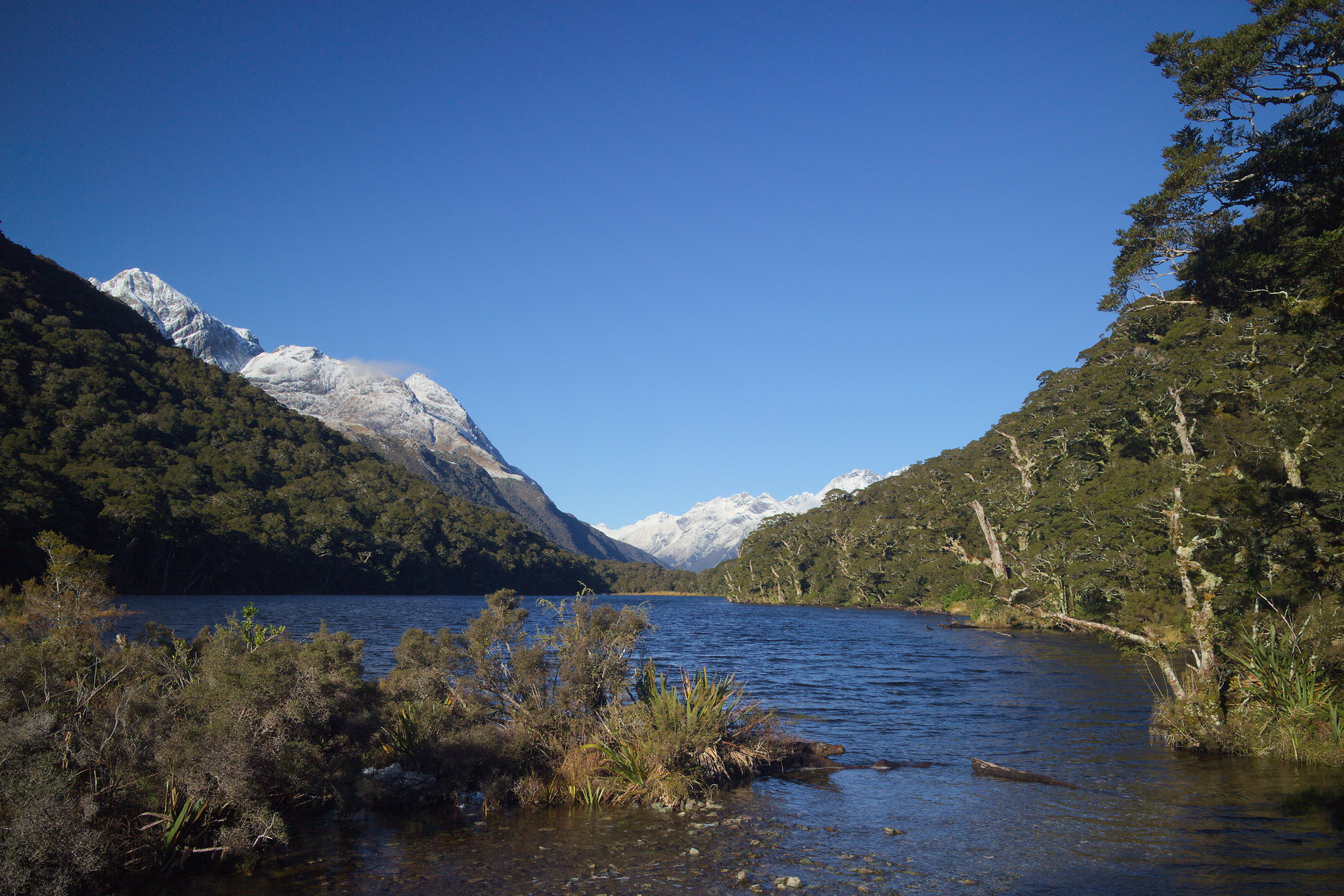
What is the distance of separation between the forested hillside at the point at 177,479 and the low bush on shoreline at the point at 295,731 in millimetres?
47464

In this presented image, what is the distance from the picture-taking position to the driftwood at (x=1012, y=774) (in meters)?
12.4

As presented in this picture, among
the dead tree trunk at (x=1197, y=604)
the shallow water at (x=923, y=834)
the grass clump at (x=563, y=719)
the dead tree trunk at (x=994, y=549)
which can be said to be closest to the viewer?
the shallow water at (x=923, y=834)

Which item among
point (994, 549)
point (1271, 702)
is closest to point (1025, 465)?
point (994, 549)

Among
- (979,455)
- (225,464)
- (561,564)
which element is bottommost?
(561,564)

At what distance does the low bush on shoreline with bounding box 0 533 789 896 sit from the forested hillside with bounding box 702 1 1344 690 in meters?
8.22

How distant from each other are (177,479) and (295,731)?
79.8 m

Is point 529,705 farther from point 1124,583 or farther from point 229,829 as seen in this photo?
point 1124,583

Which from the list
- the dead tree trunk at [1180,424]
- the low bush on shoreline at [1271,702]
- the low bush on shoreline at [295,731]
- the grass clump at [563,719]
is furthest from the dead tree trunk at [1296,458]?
the grass clump at [563,719]

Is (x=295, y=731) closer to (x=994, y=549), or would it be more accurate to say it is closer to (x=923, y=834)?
(x=923, y=834)

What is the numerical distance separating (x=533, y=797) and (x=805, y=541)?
355ft

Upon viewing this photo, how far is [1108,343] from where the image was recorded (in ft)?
204

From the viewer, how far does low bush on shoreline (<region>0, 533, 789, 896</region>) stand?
24.1 feet

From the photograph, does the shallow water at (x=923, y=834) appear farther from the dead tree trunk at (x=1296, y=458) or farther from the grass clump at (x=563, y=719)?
the dead tree trunk at (x=1296, y=458)

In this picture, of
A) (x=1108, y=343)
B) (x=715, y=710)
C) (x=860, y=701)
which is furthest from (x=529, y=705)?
(x=1108, y=343)
